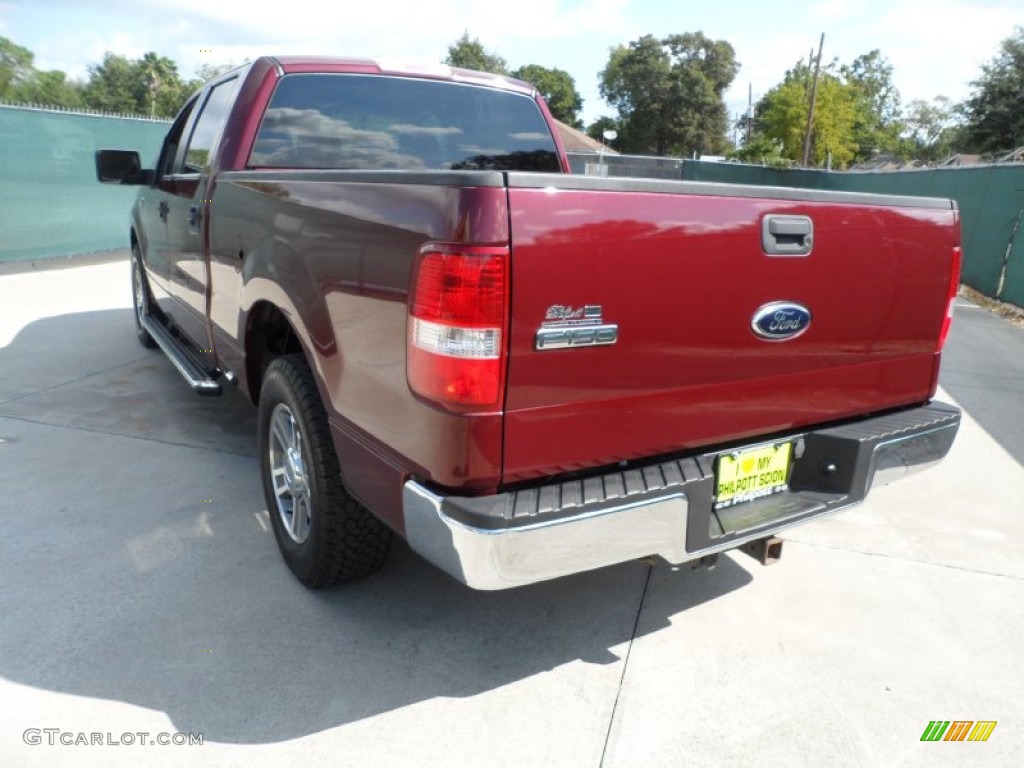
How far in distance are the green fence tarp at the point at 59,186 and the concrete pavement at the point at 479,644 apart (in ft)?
26.8

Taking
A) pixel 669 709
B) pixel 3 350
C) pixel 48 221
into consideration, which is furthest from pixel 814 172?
pixel 669 709

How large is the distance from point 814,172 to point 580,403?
86.1 feet

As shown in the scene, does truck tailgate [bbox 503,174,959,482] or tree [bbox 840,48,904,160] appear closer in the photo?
truck tailgate [bbox 503,174,959,482]

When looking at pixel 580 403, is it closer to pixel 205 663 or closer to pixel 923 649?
pixel 205 663

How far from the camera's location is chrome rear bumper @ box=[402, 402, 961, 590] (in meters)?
2.06

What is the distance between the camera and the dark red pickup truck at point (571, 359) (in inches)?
79.4

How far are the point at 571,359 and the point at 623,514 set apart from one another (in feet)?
1.48

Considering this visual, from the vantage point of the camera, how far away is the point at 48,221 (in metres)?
11.4

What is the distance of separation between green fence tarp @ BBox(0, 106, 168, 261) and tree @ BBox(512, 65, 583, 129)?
8544cm

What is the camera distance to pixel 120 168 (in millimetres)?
5133

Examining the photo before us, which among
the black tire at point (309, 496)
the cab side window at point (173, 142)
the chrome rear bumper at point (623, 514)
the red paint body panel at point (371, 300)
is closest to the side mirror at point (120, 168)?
the cab side window at point (173, 142)

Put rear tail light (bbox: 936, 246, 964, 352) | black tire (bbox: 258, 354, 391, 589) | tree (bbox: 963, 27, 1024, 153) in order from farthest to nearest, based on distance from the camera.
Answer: tree (bbox: 963, 27, 1024, 153), rear tail light (bbox: 936, 246, 964, 352), black tire (bbox: 258, 354, 391, 589)

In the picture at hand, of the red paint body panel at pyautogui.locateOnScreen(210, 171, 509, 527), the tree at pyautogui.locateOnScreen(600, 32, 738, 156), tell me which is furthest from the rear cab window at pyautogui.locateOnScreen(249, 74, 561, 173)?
the tree at pyautogui.locateOnScreen(600, 32, 738, 156)

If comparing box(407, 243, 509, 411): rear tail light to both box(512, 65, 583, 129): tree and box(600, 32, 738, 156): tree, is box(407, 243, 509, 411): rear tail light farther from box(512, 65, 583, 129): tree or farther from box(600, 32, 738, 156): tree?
box(512, 65, 583, 129): tree
